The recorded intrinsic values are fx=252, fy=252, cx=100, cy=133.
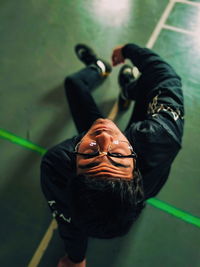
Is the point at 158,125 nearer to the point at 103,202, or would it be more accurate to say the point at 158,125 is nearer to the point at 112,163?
the point at 112,163

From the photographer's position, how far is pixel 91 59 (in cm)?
243

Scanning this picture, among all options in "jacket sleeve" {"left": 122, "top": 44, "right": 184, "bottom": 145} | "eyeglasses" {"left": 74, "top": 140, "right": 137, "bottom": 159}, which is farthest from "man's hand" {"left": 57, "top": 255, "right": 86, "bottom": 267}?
"jacket sleeve" {"left": 122, "top": 44, "right": 184, "bottom": 145}

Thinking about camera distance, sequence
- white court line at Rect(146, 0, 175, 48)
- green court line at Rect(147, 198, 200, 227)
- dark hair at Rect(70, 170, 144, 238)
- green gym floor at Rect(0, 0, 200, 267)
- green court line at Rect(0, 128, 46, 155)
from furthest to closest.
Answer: white court line at Rect(146, 0, 175, 48) → green court line at Rect(0, 128, 46, 155) → green court line at Rect(147, 198, 200, 227) → green gym floor at Rect(0, 0, 200, 267) → dark hair at Rect(70, 170, 144, 238)

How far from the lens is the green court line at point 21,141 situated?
2064 millimetres

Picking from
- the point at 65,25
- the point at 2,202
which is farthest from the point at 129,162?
the point at 65,25

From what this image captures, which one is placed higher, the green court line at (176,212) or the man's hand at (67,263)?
the man's hand at (67,263)

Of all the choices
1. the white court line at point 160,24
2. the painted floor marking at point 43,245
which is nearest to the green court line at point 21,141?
the painted floor marking at point 43,245

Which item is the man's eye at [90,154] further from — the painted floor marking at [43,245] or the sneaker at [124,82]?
the sneaker at [124,82]

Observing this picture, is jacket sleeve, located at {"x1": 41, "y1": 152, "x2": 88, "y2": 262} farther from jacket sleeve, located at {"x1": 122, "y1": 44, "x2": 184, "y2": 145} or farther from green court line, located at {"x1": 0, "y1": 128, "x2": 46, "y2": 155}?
green court line, located at {"x1": 0, "y1": 128, "x2": 46, "y2": 155}

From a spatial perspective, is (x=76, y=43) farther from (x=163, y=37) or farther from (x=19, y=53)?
(x=163, y=37)

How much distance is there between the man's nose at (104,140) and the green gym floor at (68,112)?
0.85 meters

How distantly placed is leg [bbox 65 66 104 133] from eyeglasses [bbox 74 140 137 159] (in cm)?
57

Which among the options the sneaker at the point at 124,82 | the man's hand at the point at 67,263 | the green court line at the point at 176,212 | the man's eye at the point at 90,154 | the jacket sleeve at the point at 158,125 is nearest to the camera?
the man's eye at the point at 90,154

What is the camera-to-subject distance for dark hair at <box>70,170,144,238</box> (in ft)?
3.29
